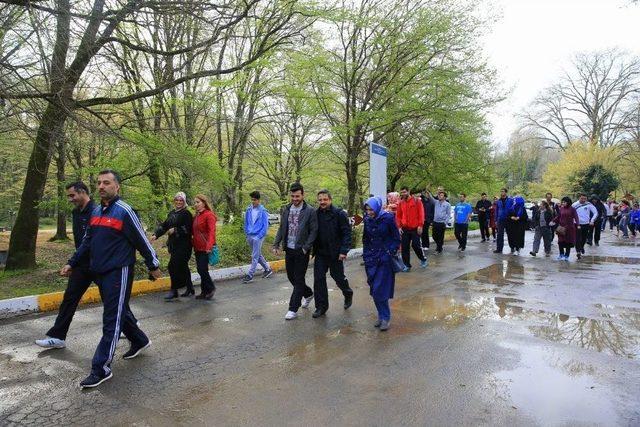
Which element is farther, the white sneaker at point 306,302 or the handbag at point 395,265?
the white sneaker at point 306,302

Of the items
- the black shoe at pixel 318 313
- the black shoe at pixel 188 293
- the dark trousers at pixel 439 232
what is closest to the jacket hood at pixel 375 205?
the black shoe at pixel 318 313

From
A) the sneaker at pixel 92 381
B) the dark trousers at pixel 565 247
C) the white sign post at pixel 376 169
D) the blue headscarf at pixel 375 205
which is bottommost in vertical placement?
the sneaker at pixel 92 381

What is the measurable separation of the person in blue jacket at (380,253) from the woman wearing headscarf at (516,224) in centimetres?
886

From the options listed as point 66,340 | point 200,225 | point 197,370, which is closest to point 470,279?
point 200,225

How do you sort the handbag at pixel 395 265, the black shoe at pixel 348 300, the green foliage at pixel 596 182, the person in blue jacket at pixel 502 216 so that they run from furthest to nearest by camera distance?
1. the green foliage at pixel 596 182
2. the person in blue jacket at pixel 502 216
3. the black shoe at pixel 348 300
4. the handbag at pixel 395 265

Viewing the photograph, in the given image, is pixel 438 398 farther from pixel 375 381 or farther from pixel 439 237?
pixel 439 237

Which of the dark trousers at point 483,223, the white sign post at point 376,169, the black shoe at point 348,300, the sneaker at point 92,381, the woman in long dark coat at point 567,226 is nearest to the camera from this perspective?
the sneaker at point 92,381

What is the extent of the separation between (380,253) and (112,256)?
3.15m

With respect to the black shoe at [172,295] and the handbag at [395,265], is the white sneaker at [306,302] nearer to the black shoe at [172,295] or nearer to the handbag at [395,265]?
the handbag at [395,265]

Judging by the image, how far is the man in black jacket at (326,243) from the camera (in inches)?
251

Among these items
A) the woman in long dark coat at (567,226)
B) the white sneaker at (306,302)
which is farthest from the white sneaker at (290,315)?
the woman in long dark coat at (567,226)

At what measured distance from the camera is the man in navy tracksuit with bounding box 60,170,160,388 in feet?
13.6

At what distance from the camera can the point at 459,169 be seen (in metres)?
19.3

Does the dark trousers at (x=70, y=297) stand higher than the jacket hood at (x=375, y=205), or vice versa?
the jacket hood at (x=375, y=205)
